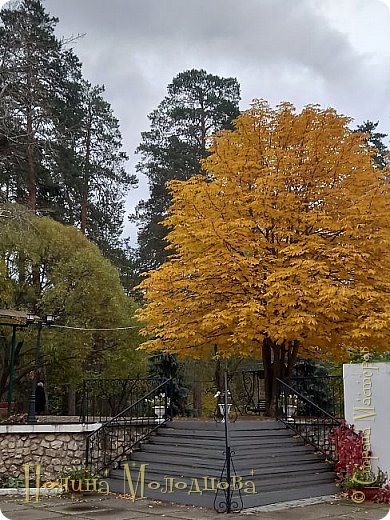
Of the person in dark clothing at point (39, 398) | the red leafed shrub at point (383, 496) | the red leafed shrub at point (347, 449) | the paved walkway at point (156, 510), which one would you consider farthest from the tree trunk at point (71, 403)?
the red leafed shrub at point (383, 496)

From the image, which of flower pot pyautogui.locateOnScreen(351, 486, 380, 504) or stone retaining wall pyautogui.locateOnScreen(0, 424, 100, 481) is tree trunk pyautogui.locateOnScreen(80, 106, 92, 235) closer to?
stone retaining wall pyautogui.locateOnScreen(0, 424, 100, 481)

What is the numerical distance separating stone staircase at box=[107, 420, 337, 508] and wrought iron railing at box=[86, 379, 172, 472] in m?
0.25

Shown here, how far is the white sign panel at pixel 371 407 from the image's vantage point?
1054 centimetres

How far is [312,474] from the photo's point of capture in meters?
11.4

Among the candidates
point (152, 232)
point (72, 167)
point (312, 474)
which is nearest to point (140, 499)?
point (312, 474)

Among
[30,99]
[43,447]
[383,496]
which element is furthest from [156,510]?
[30,99]

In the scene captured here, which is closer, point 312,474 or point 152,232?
point 312,474

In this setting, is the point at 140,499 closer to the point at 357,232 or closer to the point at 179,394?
the point at 357,232

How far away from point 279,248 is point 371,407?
487 cm

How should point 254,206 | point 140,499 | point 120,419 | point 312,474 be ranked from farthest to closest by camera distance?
1. point 254,206
2. point 120,419
3. point 312,474
4. point 140,499

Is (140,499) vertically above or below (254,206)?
below

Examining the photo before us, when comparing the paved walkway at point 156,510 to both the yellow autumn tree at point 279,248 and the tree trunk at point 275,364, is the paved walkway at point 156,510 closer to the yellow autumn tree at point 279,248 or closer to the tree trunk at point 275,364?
the yellow autumn tree at point 279,248

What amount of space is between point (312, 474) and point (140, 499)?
3.06 metres

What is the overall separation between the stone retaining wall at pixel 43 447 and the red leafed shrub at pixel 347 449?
474 centimetres
